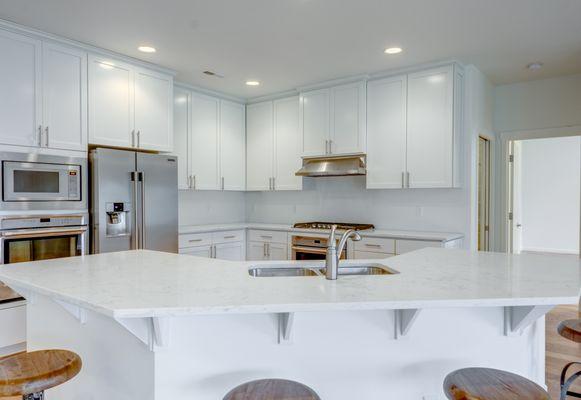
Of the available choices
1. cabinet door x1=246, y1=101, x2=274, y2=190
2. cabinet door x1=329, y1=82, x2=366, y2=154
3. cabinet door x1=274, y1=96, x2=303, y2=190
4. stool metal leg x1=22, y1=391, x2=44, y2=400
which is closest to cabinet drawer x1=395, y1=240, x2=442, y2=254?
cabinet door x1=329, y1=82, x2=366, y2=154

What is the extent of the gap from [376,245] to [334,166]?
103cm

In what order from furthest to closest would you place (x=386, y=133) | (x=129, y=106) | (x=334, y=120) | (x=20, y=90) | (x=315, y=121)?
(x=315, y=121) < (x=334, y=120) < (x=386, y=133) < (x=129, y=106) < (x=20, y=90)

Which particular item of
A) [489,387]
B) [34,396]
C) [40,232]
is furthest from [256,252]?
[489,387]

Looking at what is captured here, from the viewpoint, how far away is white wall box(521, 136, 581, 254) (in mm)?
7859

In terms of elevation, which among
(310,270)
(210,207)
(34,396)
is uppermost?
(210,207)

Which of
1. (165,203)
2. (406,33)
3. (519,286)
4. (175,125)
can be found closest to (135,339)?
(519,286)

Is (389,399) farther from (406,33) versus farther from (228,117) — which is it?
(228,117)

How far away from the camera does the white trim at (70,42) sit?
3.00 metres

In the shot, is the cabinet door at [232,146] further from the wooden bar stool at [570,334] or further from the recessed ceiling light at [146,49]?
the wooden bar stool at [570,334]

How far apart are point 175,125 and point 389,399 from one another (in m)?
3.71

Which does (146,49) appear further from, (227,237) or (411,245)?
(411,245)

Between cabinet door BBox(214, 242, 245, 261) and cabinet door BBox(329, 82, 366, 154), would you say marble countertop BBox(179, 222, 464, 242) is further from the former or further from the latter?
cabinet door BBox(329, 82, 366, 154)

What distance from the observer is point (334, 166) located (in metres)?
4.54

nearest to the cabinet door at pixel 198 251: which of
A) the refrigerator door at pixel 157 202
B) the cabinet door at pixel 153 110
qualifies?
the refrigerator door at pixel 157 202
